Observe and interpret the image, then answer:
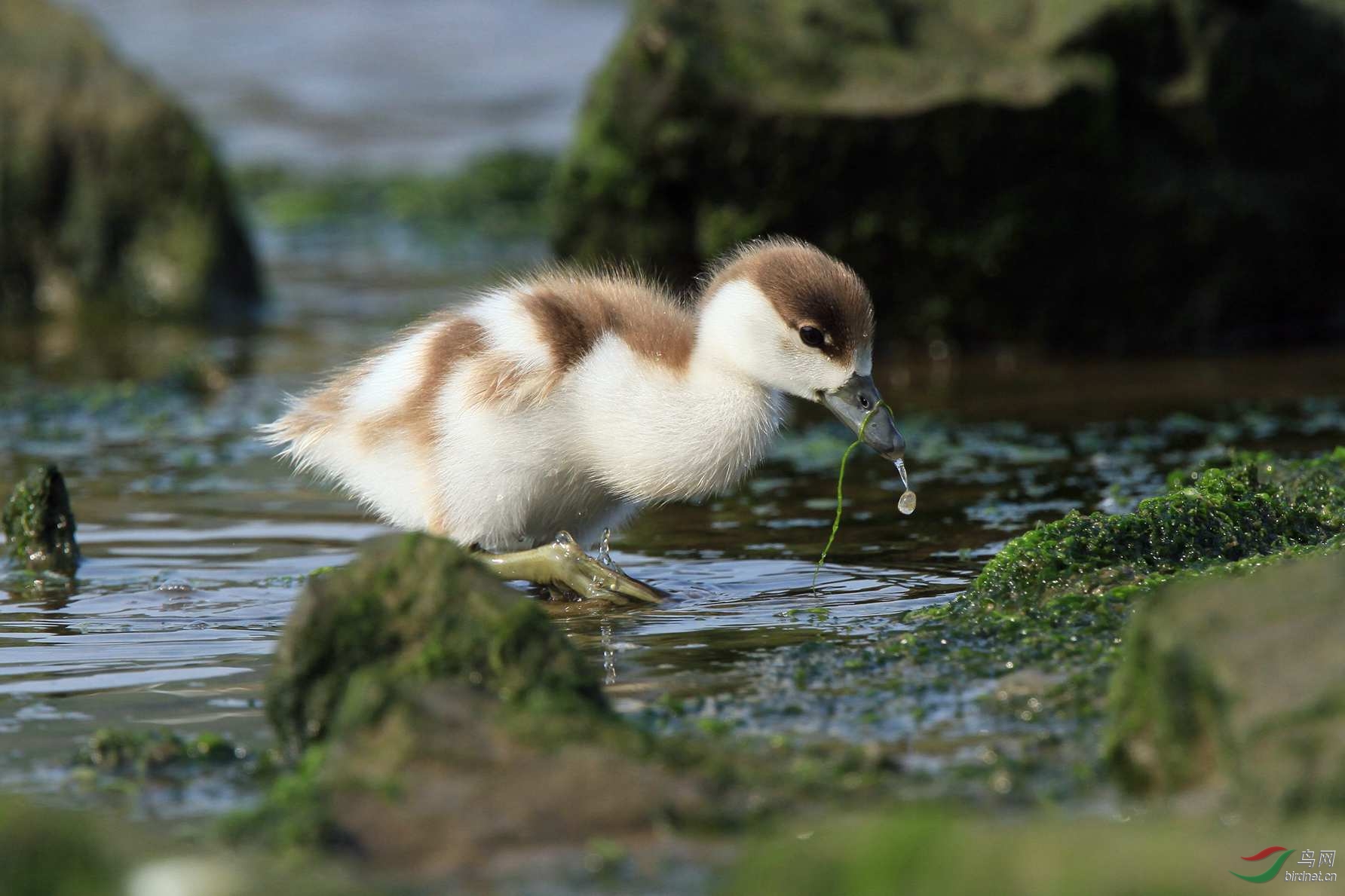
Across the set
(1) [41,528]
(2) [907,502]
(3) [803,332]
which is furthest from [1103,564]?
(1) [41,528]

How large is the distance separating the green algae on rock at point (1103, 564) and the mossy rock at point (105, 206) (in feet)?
32.6

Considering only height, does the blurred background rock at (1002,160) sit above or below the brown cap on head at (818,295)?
above

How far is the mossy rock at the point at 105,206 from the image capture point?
1448 centimetres

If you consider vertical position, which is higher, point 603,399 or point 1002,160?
point 1002,160

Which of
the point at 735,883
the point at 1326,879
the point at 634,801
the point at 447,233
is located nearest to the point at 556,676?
the point at 634,801

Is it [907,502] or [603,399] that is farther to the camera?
[907,502]

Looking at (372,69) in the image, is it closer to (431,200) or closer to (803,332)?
(431,200)

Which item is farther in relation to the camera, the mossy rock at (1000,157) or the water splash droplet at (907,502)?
the mossy rock at (1000,157)

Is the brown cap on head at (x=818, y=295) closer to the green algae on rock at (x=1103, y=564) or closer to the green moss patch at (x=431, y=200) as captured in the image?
the green algae on rock at (x=1103, y=564)

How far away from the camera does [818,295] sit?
608cm

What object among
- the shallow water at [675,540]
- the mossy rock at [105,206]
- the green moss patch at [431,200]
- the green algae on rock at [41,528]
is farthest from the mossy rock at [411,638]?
the green moss patch at [431,200]

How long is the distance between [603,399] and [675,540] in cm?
148

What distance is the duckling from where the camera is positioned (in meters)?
6.18

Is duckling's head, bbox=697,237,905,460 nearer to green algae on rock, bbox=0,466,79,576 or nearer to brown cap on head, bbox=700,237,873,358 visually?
brown cap on head, bbox=700,237,873,358
